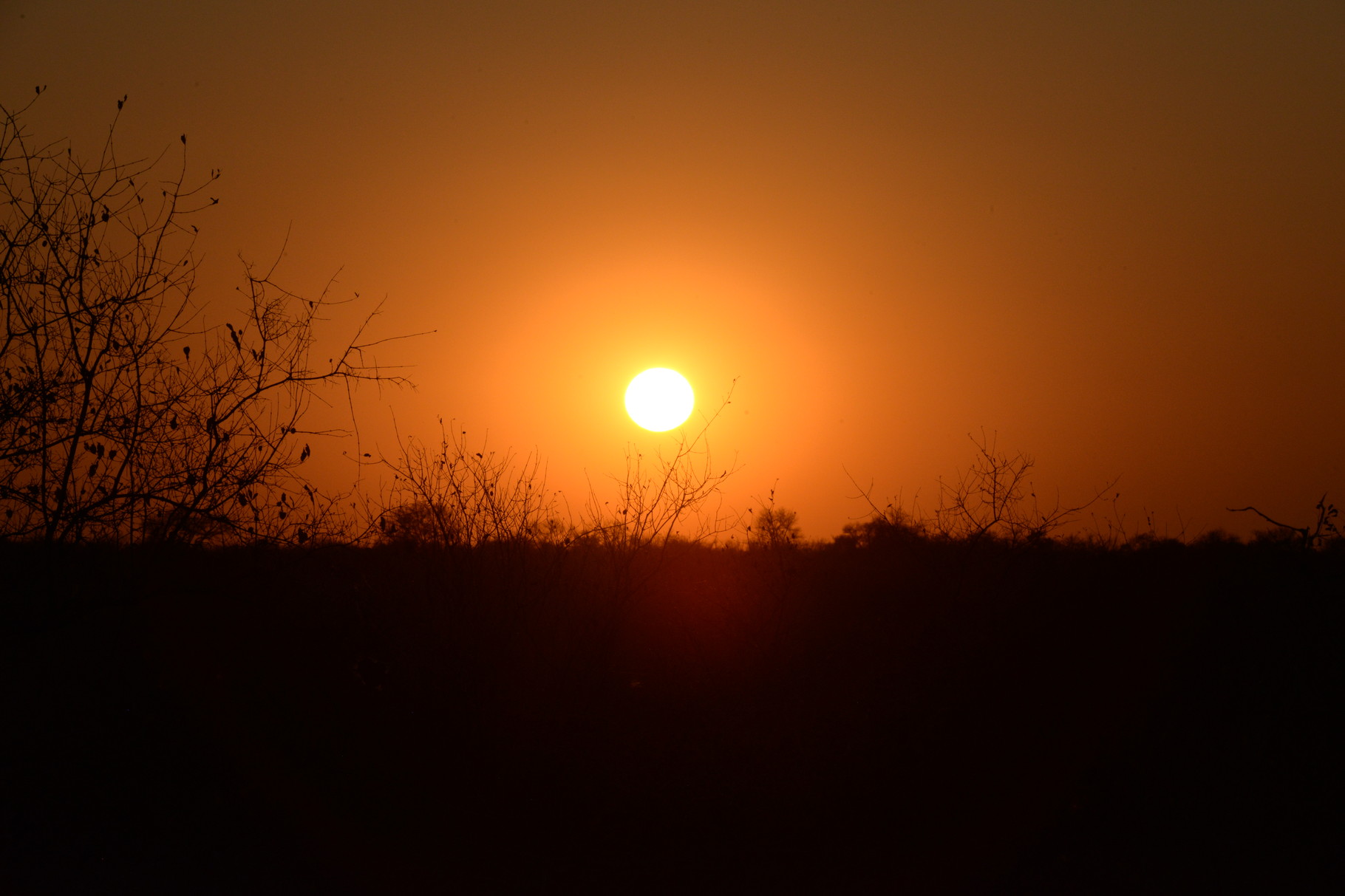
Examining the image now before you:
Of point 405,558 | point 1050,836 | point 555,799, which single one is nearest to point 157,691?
point 405,558

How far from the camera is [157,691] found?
7715 mm

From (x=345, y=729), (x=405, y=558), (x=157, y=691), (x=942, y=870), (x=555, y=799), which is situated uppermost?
(x=405, y=558)

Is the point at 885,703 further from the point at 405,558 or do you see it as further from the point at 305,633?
the point at 305,633

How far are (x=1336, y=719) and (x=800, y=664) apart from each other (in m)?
5.39

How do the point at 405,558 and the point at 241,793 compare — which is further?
the point at 405,558

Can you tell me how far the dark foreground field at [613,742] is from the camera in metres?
6.77

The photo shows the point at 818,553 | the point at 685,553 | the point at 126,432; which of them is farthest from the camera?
the point at 818,553

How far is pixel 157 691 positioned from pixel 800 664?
6.91m

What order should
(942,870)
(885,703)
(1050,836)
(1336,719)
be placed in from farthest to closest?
(885,703), (1336,719), (1050,836), (942,870)

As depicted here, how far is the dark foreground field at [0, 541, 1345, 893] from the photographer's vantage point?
267 inches

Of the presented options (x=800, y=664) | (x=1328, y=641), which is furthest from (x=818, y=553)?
(x=1328, y=641)

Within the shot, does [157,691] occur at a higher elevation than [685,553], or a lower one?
lower

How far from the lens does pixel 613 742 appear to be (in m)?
8.51

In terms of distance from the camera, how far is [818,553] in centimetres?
1524
